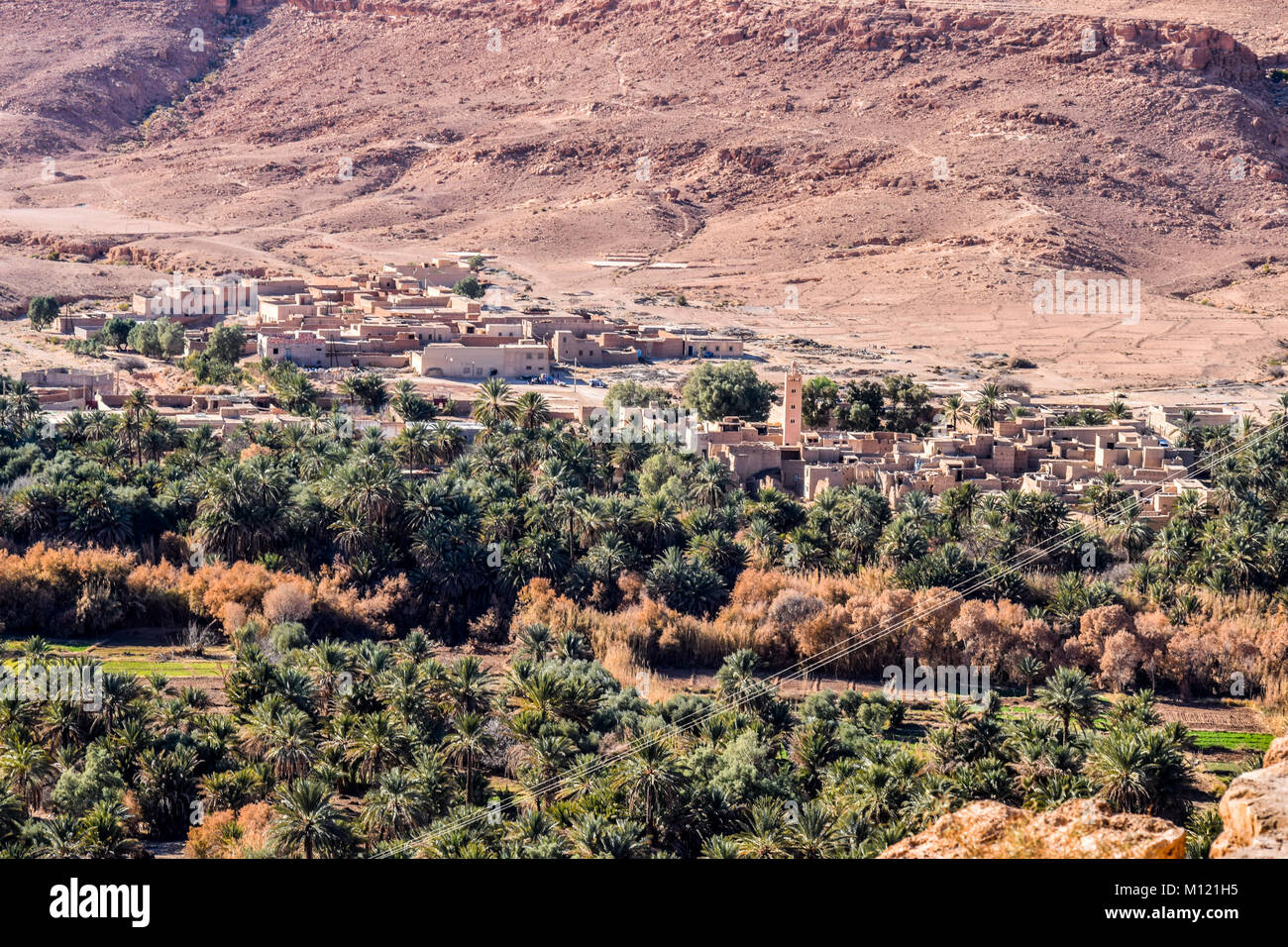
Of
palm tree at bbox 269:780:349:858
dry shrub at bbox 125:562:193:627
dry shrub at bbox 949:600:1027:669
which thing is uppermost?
dry shrub at bbox 125:562:193:627

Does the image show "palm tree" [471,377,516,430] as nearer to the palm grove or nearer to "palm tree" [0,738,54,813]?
the palm grove

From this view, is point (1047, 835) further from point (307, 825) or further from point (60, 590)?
point (60, 590)

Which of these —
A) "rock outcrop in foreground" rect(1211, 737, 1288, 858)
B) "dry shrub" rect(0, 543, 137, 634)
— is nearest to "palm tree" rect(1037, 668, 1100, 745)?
"rock outcrop in foreground" rect(1211, 737, 1288, 858)

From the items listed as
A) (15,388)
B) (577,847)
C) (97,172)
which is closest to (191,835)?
(577,847)

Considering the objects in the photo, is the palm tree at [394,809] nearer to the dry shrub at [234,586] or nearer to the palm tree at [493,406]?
the dry shrub at [234,586]

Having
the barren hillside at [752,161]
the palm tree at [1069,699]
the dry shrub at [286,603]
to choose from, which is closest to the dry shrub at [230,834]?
the dry shrub at [286,603]
